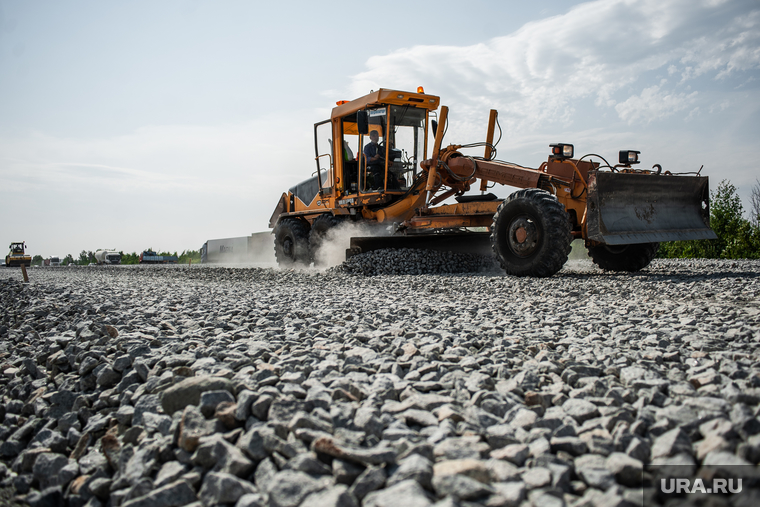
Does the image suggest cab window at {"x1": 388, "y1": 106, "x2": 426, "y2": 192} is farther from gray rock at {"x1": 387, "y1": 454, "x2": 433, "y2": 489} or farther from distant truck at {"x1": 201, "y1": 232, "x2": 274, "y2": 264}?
distant truck at {"x1": 201, "y1": 232, "x2": 274, "y2": 264}

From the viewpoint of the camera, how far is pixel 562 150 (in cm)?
697

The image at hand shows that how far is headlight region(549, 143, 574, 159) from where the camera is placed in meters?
6.95

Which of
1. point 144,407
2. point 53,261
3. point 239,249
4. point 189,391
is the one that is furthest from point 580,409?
point 53,261

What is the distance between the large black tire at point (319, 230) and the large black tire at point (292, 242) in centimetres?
32

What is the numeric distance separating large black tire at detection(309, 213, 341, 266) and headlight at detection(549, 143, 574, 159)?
17.4 ft

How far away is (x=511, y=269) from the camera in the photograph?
7027mm

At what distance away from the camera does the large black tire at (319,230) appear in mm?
11141

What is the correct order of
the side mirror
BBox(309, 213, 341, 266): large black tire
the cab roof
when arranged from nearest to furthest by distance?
the side mirror
the cab roof
BBox(309, 213, 341, 266): large black tire

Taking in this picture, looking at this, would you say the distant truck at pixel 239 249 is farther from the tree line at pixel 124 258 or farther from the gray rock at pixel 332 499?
the gray rock at pixel 332 499

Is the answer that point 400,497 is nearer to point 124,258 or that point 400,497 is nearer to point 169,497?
point 169,497

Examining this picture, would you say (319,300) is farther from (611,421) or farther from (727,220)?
(727,220)

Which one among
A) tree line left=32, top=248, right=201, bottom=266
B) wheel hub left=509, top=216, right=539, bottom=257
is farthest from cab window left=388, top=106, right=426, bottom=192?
tree line left=32, top=248, right=201, bottom=266

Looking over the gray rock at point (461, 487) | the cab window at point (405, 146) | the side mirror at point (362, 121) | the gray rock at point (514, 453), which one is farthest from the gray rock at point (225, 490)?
the cab window at point (405, 146)

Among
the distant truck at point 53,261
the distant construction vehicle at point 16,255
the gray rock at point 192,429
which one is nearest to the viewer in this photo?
the gray rock at point 192,429
